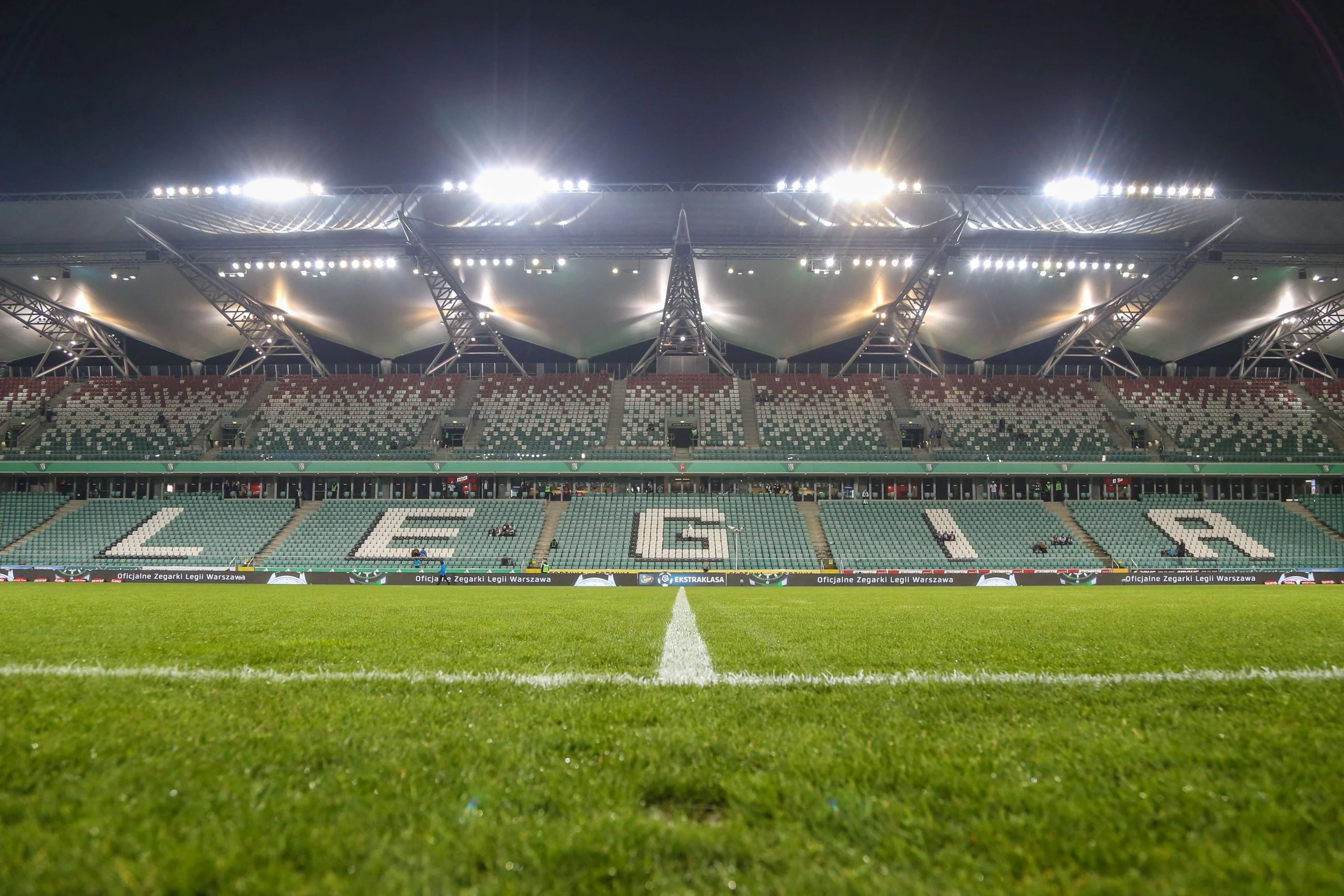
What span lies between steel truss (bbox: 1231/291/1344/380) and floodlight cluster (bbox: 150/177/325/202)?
178 feet

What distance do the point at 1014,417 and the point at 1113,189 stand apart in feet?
45.4

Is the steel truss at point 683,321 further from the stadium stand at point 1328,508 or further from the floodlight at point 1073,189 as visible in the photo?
the stadium stand at point 1328,508

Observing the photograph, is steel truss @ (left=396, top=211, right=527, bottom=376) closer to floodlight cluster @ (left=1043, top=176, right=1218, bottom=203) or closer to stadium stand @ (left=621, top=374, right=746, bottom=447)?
stadium stand @ (left=621, top=374, right=746, bottom=447)

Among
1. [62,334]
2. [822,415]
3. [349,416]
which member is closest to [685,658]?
[822,415]

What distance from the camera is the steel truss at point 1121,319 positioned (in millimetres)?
30469

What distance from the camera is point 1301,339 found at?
3806 centimetres

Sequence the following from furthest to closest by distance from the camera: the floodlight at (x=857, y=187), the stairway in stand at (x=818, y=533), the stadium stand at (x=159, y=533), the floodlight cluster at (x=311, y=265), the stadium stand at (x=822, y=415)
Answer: the stadium stand at (x=822, y=415) → the floodlight cluster at (x=311, y=265) → the stairway in stand at (x=818, y=533) → the stadium stand at (x=159, y=533) → the floodlight at (x=857, y=187)

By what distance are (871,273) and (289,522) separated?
33478mm

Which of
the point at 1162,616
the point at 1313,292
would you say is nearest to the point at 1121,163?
the point at 1313,292

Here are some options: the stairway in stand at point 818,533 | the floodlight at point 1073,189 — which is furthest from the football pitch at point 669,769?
the floodlight at point 1073,189

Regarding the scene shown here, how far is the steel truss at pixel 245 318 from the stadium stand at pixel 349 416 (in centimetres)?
194

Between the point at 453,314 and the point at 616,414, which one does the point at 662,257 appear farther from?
the point at 453,314

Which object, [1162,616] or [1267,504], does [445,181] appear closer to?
[1162,616]

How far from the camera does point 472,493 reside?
34.4 metres
